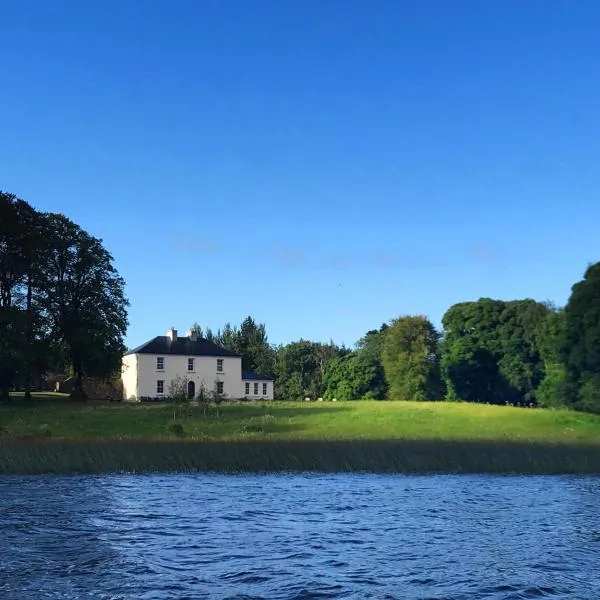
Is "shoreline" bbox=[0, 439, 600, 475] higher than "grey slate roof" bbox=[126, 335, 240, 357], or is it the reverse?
"grey slate roof" bbox=[126, 335, 240, 357]

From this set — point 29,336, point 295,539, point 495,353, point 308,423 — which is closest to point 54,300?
point 29,336

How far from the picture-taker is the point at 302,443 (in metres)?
33.1

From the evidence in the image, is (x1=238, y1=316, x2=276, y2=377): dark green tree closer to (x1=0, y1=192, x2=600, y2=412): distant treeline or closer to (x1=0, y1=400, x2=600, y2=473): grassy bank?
(x1=0, y1=192, x2=600, y2=412): distant treeline

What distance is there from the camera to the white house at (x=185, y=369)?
97000mm

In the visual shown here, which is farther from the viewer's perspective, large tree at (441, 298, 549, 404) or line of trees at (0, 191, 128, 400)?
large tree at (441, 298, 549, 404)

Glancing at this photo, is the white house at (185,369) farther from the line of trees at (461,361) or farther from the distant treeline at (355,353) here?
the line of trees at (461,361)

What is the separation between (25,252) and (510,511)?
55.7m

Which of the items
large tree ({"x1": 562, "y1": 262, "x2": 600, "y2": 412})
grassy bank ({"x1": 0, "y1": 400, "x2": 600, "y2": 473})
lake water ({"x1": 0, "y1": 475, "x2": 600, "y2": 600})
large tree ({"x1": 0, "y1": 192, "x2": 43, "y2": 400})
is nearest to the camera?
lake water ({"x1": 0, "y1": 475, "x2": 600, "y2": 600})

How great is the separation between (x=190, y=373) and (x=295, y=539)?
276 feet

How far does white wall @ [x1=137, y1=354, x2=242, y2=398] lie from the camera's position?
96812 mm

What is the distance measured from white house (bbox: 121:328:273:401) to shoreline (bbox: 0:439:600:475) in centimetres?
6440

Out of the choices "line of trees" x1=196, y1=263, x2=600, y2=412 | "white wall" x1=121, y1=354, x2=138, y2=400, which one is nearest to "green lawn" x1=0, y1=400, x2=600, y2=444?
"line of trees" x1=196, y1=263, x2=600, y2=412

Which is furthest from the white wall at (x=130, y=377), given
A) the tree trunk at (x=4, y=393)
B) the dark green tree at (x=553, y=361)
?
the dark green tree at (x=553, y=361)

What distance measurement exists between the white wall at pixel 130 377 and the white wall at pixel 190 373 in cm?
147
